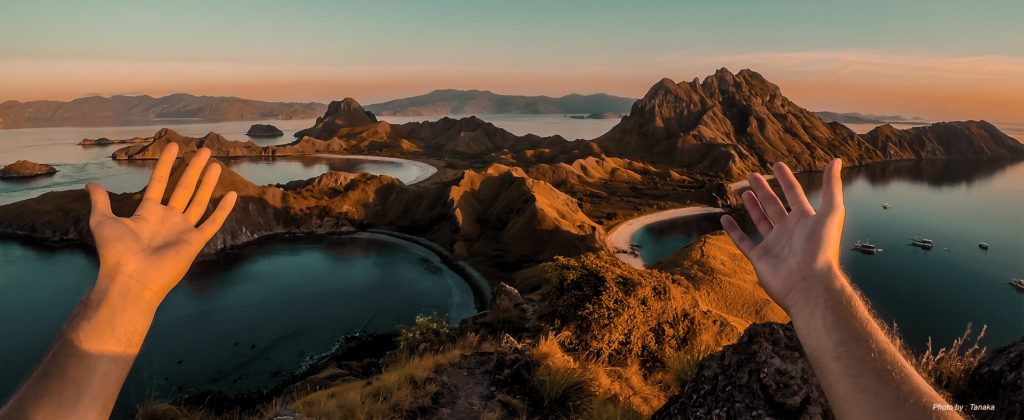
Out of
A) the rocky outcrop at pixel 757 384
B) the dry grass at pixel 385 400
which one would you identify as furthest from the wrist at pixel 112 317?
the rocky outcrop at pixel 757 384

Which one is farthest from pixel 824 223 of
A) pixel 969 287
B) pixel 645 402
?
pixel 969 287

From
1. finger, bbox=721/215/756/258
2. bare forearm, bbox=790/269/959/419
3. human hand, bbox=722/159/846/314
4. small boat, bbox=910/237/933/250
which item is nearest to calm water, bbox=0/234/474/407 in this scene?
finger, bbox=721/215/756/258

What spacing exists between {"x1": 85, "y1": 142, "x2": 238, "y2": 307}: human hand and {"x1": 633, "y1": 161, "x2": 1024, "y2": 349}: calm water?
2369 inches

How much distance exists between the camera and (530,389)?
34.0ft

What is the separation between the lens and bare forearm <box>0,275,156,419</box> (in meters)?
3.20

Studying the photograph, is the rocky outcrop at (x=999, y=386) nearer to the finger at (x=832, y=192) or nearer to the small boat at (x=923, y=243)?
the finger at (x=832, y=192)

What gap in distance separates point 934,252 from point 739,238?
108667 millimetres

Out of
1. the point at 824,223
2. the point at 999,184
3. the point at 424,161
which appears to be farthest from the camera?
the point at 424,161

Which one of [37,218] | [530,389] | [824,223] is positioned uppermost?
[824,223]

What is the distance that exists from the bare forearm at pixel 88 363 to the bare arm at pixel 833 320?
5.43 metres

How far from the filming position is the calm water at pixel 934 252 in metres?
53.8

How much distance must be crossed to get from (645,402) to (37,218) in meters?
119

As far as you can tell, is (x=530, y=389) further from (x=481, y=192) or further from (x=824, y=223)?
(x=481, y=192)

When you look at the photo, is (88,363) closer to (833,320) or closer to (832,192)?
(833,320)
